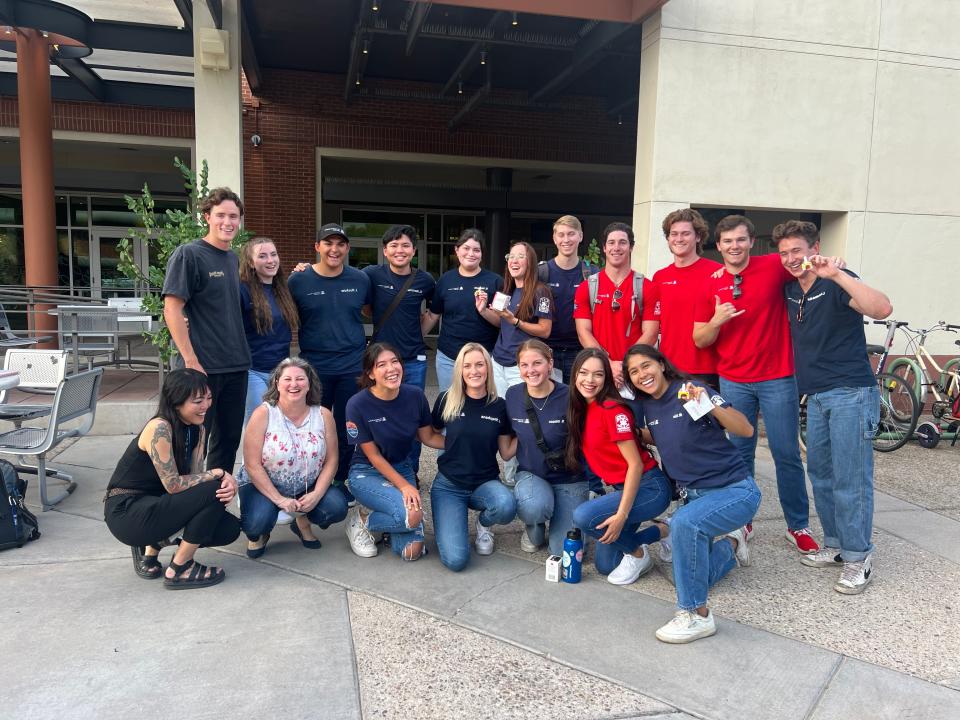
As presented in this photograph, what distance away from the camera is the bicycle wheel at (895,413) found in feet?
23.1

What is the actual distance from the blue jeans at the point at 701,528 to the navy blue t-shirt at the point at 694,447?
61 mm

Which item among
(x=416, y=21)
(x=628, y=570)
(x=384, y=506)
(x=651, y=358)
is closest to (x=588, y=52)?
(x=416, y=21)

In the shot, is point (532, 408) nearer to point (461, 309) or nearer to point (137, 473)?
point (461, 309)

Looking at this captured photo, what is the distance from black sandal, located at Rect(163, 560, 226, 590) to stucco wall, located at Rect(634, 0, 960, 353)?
5.67 meters

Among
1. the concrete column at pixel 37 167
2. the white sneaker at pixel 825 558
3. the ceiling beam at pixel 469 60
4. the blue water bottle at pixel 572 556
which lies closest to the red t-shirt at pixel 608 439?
the blue water bottle at pixel 572 556

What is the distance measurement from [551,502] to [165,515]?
6.75ft

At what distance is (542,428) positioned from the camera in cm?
404

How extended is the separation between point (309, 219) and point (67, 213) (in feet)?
21.5

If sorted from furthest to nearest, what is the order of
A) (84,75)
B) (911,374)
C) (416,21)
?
A: (84,75) < (416,21) < (911,374)

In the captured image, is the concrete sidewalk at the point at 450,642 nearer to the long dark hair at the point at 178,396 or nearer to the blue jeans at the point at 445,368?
the long dark hair at the point at 178,396

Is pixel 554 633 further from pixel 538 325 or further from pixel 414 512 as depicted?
pixel 538 325

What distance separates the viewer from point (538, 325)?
4.68 meters

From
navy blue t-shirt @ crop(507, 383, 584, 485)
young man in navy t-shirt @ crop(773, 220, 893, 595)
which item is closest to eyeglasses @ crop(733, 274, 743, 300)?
young man in navy t-shirt @ crop(773, 220, 893, 595)

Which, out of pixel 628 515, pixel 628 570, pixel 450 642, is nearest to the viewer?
pixel 450 642
